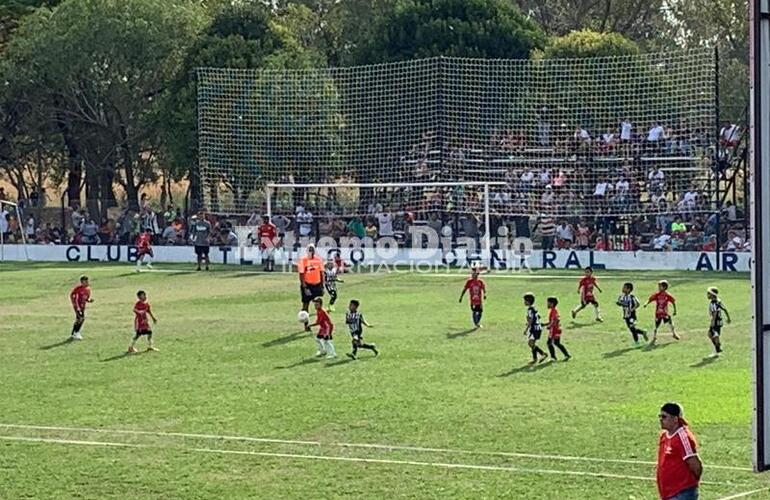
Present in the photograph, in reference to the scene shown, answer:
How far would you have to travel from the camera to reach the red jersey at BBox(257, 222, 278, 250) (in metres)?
45.1

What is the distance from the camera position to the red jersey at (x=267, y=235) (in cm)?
4509

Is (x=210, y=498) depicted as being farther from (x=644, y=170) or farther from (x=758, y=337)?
(x=644, y=170)

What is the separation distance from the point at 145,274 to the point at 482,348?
20504 mm

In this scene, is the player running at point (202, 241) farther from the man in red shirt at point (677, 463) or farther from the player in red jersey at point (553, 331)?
the man in red shirt at point (677, 463)

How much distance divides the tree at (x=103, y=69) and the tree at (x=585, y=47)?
15.9 m

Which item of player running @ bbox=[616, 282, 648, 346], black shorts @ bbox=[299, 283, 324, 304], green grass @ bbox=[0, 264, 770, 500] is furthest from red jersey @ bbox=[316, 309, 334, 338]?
player running @ bbox=[616, 282, 648, 346]

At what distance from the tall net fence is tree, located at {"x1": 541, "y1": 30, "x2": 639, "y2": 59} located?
462cm

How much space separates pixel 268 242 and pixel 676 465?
1335 inches

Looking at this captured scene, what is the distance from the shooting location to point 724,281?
129 feet

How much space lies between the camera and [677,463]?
12.0 meters

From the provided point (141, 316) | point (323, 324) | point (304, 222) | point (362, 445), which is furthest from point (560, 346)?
point (304, 222)

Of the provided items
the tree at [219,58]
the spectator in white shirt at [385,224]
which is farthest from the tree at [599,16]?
the spectator in white shirt at [385,224]

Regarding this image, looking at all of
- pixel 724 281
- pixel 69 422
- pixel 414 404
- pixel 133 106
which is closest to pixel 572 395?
pixel 414 404

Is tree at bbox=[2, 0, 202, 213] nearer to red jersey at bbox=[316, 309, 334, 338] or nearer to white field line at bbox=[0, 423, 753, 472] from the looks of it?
red jersey at bbox=[316, 309, 334, 338]
